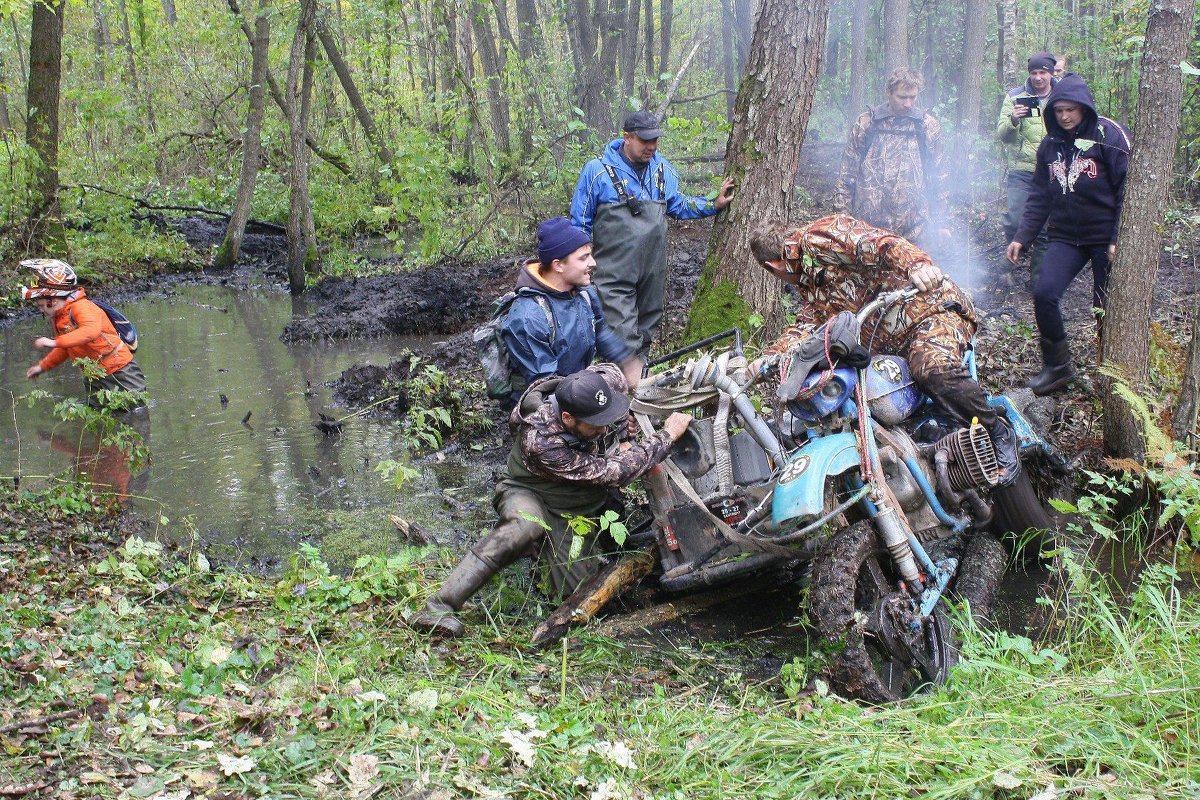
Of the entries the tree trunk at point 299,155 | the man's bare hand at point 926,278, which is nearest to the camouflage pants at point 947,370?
the man's bare hand at point 926,278

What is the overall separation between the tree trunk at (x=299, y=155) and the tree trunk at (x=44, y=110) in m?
3.71

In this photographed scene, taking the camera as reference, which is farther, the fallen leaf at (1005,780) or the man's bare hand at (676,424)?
the man's bare hand at (676,424)

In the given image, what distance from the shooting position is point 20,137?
1606cm

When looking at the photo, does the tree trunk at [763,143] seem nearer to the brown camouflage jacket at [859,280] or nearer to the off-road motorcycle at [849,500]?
the brown camouflage jacket at [859,280]

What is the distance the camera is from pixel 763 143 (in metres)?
7.20

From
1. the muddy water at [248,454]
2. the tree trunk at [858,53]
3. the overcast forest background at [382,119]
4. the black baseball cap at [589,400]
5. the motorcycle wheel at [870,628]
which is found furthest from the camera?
the tree trunk at [858,53]

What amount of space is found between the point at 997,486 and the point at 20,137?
16.6 meters

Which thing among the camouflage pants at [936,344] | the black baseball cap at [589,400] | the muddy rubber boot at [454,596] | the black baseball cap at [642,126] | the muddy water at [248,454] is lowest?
the muddy water at [248,454]

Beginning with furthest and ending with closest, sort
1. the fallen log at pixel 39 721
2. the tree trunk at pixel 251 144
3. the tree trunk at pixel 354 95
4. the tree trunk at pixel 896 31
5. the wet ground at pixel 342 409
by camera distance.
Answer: the tree trunk at pixel 896 31, the tree trunk at pixel 354 95, the tree trunk at pixel 251 144, the wet ground at pixel 342 409, the fallen log at pixel 39 721

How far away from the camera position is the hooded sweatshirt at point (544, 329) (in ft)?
18.0

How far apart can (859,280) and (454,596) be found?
109 inches

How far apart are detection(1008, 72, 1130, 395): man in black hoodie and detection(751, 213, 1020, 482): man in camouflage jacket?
2203 millimetres

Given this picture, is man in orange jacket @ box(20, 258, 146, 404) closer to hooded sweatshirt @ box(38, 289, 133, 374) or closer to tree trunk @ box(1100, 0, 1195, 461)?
hooded sweatshirt @ box(38, 289, 133, 374)

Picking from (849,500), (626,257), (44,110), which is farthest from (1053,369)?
(44,110)
